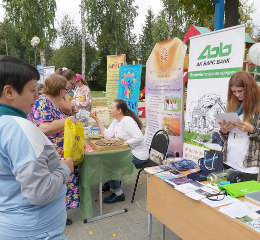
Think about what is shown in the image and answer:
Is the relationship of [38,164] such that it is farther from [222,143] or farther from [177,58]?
[177,58]

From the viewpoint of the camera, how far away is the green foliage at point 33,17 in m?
17.0

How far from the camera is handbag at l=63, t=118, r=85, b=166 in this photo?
210 cm

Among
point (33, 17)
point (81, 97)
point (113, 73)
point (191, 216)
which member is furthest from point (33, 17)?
point (191, 216)

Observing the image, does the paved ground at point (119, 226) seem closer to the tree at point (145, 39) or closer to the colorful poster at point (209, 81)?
the colorful poster at point (209, 81)

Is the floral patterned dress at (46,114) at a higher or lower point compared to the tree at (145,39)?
lower

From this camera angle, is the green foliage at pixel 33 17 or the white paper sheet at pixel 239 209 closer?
the white paper sheet at pixel 239 209

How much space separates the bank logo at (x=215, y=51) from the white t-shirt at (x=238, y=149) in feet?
2.77

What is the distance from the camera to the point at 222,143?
2.24 metres

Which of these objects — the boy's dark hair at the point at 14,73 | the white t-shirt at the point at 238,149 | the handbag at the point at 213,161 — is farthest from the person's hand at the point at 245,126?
the boy's dark hair at the point at 14,73

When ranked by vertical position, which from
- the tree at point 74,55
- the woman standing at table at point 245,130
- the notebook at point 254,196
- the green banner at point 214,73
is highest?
the tree at point 74,55

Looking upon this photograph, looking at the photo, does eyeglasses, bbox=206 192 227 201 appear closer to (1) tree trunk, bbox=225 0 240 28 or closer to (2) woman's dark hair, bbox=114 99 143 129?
(2) woman's dark hair, bbox=114 99 143 129

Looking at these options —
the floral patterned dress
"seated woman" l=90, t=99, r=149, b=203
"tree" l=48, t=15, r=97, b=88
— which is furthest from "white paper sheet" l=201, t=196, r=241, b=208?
"tree" l=48, t=15, r=97, b=88

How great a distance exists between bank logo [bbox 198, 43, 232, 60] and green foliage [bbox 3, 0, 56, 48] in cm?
1748

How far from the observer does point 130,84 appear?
4684mm
